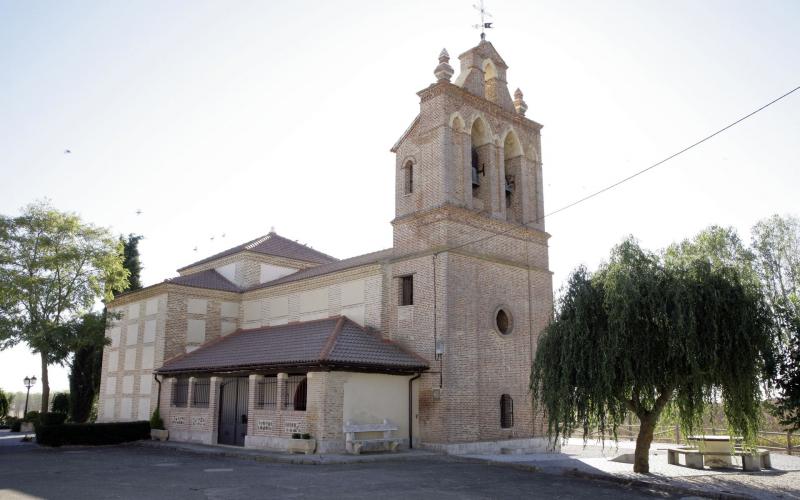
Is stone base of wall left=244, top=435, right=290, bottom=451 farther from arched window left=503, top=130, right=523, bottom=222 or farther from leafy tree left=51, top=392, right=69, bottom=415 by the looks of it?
leafy tree left=51, top=392, right=69, bottom=415

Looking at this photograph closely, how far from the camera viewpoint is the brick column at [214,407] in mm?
21906

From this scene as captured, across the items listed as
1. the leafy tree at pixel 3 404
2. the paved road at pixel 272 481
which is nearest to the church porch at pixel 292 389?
the paved road at pixel 272 481

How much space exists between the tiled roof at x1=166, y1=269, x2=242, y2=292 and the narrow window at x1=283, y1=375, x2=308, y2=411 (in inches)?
361

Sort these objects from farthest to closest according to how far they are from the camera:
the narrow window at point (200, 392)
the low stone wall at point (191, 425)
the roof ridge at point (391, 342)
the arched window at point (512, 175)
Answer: the arched window at point (512, 175), the narrow window at point (200, 392), the low stone wall at point (191, 425), the roof ridge at point (391, 342)

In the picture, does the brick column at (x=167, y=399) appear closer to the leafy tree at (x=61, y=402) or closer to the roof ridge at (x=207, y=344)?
the roof ridge at (x=207, y=344)

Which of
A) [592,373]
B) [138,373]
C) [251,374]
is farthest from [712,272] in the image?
[138,373]

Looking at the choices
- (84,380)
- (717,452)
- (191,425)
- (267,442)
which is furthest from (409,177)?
(84,380)

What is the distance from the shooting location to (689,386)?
535 inches

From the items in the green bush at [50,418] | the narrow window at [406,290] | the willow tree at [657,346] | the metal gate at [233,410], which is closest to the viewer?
the willow tree at [657,346]

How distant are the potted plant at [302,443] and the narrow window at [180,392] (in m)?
8.31

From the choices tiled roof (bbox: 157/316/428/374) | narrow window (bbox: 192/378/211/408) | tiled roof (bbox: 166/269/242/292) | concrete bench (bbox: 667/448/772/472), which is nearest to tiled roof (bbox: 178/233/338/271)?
tiled roof (bbox: 166/269/242/292)

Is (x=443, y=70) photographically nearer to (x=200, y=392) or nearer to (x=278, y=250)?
(x=278, y=250)

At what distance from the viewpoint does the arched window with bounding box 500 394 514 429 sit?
20831mm

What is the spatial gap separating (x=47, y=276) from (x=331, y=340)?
16.1m
